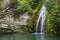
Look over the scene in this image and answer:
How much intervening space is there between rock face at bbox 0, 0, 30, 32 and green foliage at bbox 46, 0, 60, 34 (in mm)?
2344

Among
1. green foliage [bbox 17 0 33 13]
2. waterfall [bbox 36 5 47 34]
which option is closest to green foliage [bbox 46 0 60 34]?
waterfall [bbox 36 5 47 34]

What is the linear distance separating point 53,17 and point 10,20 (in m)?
4.76

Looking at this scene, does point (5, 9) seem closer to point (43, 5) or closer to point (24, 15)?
point (24, 15)

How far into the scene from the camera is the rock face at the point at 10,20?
19.0 metres

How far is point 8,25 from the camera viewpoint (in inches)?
752

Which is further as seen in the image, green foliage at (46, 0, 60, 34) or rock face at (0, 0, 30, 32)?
rock face at (0, 0, 30, 32)

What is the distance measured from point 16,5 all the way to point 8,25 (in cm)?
197

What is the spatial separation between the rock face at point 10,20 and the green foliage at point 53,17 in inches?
92.3

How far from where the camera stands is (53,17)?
16.0 metres

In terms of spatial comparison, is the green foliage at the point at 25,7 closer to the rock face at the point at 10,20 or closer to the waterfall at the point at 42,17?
the rock face at the point at 10,20

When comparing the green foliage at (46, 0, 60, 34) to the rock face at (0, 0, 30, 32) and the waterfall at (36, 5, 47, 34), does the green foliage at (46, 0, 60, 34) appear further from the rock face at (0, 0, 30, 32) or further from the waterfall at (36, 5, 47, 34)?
the rock face at (0, 0, 30, 32)

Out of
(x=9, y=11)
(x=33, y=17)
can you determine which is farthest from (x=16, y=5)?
(x=33, y=17)

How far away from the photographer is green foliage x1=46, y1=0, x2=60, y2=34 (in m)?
15.9

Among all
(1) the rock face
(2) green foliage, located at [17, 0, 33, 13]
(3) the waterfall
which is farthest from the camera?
(2) green foliage, located at [17, 0, 33, 13]
